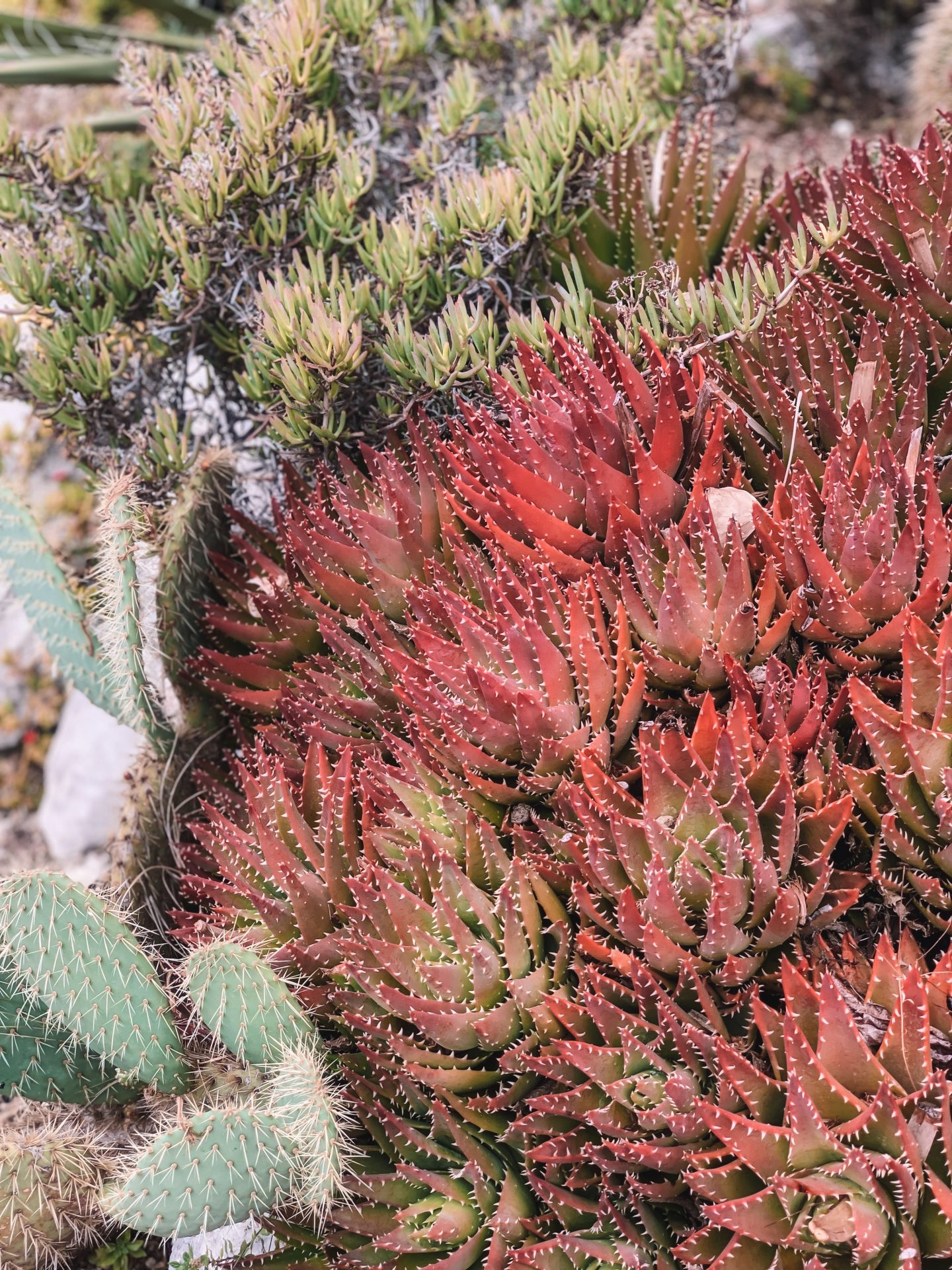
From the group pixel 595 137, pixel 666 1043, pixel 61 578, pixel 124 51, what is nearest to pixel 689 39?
pixel 595 137

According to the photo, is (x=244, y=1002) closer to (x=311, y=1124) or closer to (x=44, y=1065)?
(x=311, y=1124)

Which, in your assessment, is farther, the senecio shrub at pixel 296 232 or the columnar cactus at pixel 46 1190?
the senecio shrub at pixel 296 232

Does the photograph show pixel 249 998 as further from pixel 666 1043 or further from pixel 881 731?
pixel 881 731

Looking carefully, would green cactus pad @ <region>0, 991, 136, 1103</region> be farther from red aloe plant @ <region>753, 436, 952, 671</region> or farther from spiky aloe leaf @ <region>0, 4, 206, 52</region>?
spiky aloe leaf @ <region>0, 4, 206, 52</region>

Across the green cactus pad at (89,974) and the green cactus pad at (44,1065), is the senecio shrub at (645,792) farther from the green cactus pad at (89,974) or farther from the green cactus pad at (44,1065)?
the green cactus pad at (44,1065)

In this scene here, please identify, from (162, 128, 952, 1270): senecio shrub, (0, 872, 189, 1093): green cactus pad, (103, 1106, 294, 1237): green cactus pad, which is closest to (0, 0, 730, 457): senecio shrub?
(162, 128, 952, 1270): senecio shrub

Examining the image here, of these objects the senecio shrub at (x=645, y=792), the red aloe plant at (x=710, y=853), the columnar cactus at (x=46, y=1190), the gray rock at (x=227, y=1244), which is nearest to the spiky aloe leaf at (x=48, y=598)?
the senecio shrub at (x=645, y=792)
